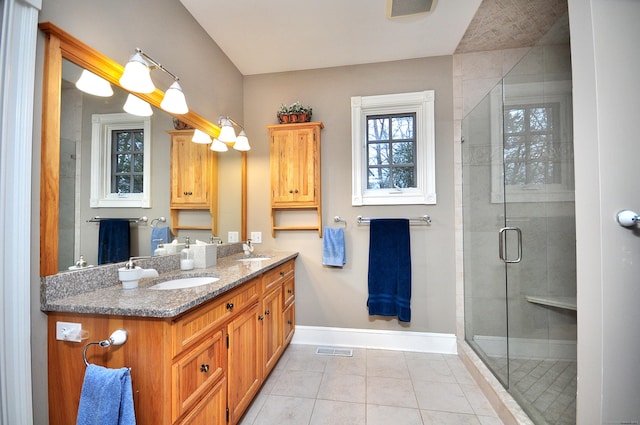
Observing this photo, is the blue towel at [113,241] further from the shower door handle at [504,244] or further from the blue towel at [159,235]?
the shower door handle at [504,244]

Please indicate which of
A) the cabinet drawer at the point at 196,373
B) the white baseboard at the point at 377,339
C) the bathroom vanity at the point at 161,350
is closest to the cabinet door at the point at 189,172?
the bathroom vanity at the point at 161,350

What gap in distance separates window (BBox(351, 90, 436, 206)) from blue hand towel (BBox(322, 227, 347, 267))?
0.35 meters

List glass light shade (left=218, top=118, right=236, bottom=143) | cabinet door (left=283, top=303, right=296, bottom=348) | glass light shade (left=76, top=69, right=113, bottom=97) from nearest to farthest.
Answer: glass light shade (left=76, top=69, right=113, bottom=97) → glass light shade (left=218, top=118, right=236, bottom=143) → cabinet door (left=283, top=303, right=296, bottom=348)

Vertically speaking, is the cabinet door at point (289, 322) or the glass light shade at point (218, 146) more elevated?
the glass light shade at point (218, 146)

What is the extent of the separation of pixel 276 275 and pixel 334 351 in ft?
3.24

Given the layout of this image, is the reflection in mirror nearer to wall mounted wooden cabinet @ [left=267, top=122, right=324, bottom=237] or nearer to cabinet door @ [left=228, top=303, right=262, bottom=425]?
cabinet door @ [left=228, top=303, right=262, bottom=425]

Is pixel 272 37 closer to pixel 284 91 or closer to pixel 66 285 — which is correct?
pixel 284 91

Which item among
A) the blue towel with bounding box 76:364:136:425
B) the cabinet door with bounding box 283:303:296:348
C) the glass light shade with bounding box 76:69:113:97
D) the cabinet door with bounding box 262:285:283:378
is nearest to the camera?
the blue towel with bounding box 76:364:136:425

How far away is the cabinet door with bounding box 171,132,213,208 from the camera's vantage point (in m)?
1.83

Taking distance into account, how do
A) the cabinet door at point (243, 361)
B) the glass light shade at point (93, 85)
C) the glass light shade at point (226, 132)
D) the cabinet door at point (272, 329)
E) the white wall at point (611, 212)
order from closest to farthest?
the white wall at point (611, 212), the glass light shade at point (93, 85), the cabinet door at point (243, 361), the cabinet door at point (272, 329), the glass light shade at point (226, 132)

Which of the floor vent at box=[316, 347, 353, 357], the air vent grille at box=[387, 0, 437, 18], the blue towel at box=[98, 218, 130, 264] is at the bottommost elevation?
the floor vent at box=[316, 347, 353, 357]

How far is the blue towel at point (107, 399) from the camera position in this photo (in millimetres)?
887

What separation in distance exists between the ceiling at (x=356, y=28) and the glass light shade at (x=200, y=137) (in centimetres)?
86

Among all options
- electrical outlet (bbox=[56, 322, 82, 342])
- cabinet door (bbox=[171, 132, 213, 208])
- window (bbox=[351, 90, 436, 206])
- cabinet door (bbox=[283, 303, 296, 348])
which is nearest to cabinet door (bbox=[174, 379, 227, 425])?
electrical outlet (bbox=[56, 322, 82, 342])
